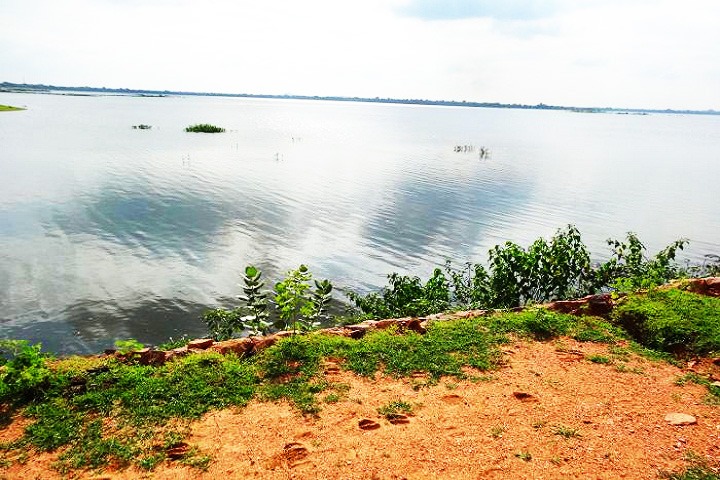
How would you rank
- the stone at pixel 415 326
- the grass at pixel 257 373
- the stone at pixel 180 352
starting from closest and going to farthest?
the grass at pixel 257 373 < the stone at pixel 180 352 < the stone at pixel 415 326

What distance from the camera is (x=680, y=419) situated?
21.2ft

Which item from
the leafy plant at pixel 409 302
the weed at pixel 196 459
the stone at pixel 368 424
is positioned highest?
the stone at pixel 368 424

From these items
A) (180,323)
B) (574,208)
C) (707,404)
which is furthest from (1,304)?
(574,208)

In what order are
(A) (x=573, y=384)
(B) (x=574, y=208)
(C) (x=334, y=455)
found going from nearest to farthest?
(C) (x=334, y=455), (A) (x=573, y=384), (B) (x=574, y=208)

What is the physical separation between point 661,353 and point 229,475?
7.55 m

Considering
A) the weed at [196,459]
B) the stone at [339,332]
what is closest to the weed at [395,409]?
the weed at [196,459]

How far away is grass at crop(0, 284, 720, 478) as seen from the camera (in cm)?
Answer: 600

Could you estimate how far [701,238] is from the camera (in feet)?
78.1

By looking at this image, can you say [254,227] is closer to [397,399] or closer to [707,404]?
[397,399]

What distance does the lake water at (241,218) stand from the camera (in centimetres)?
1509

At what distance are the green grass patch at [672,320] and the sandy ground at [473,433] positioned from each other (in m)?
0.97

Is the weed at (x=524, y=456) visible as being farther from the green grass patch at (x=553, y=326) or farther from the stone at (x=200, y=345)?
the stone at (x=200, y=345)

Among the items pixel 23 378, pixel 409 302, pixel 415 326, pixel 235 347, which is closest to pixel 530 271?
pixel 409 302

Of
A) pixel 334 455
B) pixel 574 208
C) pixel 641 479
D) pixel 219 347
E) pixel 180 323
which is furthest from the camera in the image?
pixel 574 208
